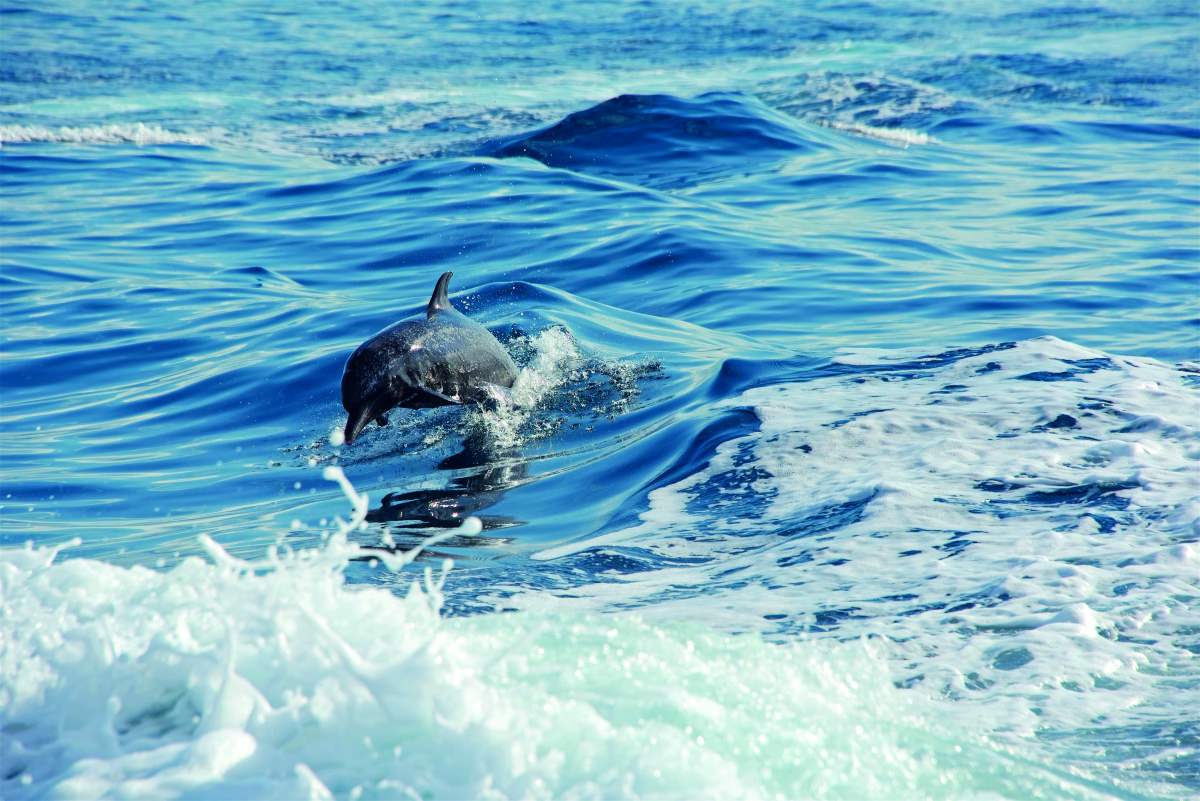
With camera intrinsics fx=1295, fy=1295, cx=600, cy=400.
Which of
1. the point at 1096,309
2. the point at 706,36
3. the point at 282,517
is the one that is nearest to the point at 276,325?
the point at 282,517

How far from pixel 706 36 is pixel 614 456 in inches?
979

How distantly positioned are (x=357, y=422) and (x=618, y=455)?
1560mm

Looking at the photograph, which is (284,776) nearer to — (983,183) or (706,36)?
(983,183)

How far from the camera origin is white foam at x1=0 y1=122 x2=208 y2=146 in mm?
19328

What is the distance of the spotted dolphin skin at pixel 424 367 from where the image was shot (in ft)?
24.8

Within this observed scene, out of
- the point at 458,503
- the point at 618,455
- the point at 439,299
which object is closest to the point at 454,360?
the point at 439,299

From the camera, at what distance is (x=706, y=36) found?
30.5m

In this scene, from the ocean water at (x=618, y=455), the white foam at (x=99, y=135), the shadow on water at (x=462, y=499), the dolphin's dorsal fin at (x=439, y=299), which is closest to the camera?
the ocean water at (x=618, y=455)

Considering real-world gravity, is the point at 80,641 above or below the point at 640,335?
above

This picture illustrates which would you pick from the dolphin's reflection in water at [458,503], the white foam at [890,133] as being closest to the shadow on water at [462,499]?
the dolphin's reflection in water at [458,503]

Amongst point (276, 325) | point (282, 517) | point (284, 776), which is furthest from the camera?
point (276, 325)

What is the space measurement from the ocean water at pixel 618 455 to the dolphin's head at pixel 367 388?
1.10 feet

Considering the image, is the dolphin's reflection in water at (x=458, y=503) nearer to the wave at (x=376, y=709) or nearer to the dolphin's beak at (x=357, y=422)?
the dolphin's beak at (x=357, y=422)

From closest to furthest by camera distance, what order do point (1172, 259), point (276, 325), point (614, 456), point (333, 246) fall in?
point (614, 456), point (276, 325), point (1172, 259), point (333, 246)
